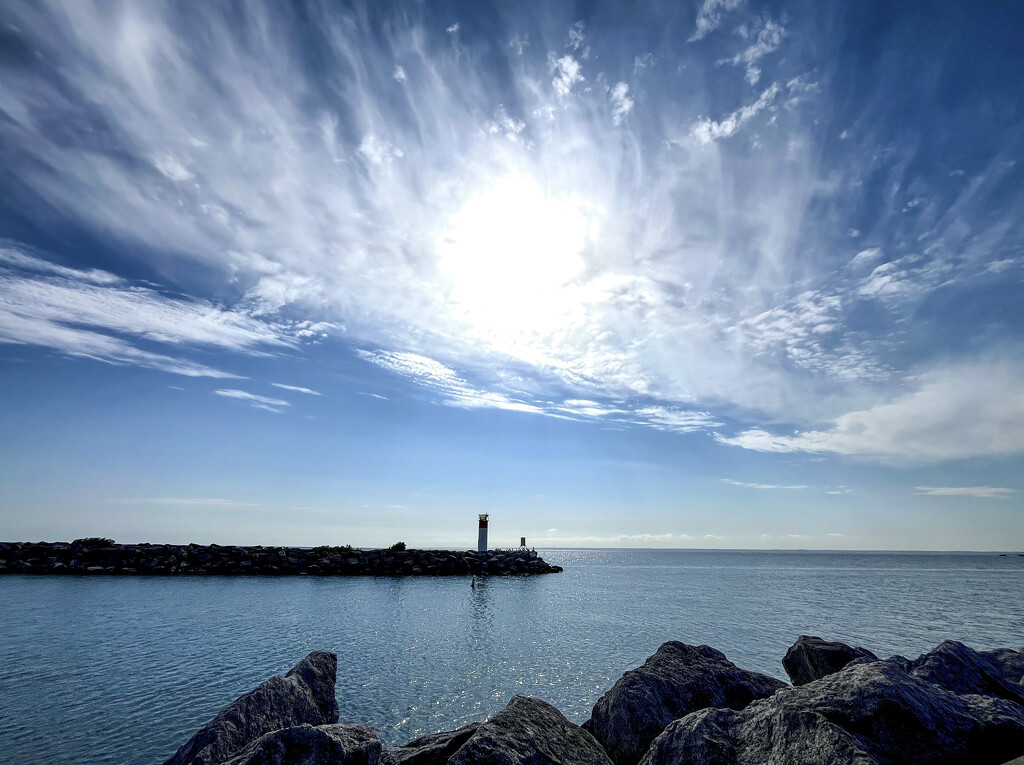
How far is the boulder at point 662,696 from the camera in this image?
9977 millimetres

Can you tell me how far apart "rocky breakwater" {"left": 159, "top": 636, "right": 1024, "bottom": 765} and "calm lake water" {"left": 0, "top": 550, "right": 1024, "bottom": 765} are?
6109mm

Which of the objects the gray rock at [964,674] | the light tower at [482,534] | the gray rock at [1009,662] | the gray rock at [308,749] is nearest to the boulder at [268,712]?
the gray rock at [308,749]

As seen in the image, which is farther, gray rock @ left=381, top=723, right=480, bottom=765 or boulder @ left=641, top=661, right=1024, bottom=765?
gray rock @ left=381, top=723, right=480, bottom=765

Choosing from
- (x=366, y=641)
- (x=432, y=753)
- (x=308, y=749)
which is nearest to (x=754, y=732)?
(x=432, y=753)

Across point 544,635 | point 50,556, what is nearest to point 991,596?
point 544,635

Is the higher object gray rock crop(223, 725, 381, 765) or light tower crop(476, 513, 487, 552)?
Answer: light tower crop(476, 513, 487, 552)

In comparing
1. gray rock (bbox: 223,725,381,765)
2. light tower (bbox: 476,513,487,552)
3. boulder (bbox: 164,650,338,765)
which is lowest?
boulder (bbox: 164,650,338,765)

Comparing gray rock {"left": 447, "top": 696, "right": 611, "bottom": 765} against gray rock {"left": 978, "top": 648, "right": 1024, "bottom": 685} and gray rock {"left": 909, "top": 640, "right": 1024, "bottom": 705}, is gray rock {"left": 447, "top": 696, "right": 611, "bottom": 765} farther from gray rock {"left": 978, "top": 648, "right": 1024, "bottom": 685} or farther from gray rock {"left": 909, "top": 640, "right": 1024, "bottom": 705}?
gray rock {"left": 978, "top": 648, "right": 1024, "bottom": 685}

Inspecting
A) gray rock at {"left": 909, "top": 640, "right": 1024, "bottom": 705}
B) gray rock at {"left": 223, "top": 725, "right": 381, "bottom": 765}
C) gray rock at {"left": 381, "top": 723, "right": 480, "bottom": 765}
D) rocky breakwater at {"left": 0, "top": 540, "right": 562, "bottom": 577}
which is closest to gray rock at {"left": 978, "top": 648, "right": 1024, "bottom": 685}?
gray rock at {"left": 909, "top": 640, "right": 1024, "bottom": 705}

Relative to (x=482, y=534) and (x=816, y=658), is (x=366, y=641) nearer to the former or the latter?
(x=816, y=658)

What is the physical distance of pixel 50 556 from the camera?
61.5m

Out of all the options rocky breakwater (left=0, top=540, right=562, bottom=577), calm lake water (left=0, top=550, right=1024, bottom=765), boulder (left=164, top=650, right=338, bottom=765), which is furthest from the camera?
rocky breakwater (left=0, top=540, right=562, bottom=577)

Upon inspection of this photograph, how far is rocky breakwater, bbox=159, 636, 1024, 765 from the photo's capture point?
652cm

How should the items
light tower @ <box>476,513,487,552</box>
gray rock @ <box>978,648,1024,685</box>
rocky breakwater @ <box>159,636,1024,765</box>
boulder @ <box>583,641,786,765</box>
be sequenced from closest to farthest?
rocky breakwater @ <box>159,636,1024,765</box> < boulder @ <box>583,641,786,765</box> < gray rock @ <box>978,648,1024,685</box> < light tower @ <box>476,513,487,552</box>
